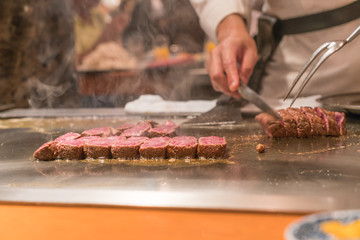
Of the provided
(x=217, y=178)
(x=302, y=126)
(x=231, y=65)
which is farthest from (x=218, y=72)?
(x=217, y=178)

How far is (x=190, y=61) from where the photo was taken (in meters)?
8.66

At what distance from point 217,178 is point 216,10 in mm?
2078

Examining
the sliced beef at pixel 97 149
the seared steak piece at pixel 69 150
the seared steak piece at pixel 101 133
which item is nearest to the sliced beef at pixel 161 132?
the seared steak piece at pixel 101 133

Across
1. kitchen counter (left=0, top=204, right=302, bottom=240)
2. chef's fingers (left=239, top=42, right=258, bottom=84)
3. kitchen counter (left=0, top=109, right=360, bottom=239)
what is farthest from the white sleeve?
kitchen counter (left=0, top=204, right=302, bottom=240)

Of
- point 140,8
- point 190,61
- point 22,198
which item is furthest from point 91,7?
point 22,198

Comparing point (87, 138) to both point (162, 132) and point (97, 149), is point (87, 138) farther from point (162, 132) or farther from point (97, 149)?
point (162, 132)

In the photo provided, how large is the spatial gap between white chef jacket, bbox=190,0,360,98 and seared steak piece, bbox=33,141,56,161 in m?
1.93

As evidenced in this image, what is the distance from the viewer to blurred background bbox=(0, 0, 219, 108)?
4.38 m

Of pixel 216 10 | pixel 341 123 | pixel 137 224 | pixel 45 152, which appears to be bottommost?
pixel 137 224

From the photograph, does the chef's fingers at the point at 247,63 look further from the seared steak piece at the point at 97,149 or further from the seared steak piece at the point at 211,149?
the seared steak piece at the point at 97,149

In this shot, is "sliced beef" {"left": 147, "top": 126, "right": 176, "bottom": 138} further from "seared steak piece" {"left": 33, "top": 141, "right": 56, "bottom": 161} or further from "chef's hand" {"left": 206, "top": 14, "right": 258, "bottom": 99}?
"seared steak piece" {"left": 33, "top": 141, "right": 56, "bottom": 161}

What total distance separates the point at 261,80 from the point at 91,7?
6.31 metres

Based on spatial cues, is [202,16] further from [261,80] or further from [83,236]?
[83,236]

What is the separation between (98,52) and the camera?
334 inches
